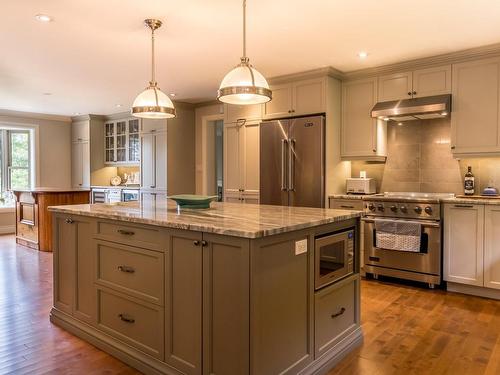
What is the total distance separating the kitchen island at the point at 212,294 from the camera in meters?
1.81

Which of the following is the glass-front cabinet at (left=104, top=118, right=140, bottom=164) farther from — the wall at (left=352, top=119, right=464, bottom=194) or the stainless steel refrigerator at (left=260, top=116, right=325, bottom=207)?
the wall at (left=352, top=119, right=464, bottom=194)

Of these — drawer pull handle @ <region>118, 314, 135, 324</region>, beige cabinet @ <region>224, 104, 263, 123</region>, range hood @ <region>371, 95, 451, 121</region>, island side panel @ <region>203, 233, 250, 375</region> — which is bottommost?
drawer pull handle @ <region>118, 314, 135, 324</region>

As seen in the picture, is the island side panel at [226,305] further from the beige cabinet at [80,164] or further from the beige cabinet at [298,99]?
the beige cabinet at [80,164]

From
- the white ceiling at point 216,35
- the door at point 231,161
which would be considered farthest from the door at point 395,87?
the door at point 231,161

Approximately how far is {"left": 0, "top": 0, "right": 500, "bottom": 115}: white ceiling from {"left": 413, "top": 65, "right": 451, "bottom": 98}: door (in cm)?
22

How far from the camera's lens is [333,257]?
2398 mm

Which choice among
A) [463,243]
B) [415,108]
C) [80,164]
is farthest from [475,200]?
[80,164]

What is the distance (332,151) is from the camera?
4.56 metres

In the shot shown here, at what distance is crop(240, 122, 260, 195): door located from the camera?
5227 millimetres

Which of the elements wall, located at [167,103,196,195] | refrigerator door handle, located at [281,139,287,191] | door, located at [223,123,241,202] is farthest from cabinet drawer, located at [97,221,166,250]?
wall, located at [167,103,196,195]

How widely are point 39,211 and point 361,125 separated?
4.83 metres

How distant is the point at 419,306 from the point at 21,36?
4323 mm

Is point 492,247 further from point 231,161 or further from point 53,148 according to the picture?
point 53,148

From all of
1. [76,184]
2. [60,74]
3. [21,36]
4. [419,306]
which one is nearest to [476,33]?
[419,306]
